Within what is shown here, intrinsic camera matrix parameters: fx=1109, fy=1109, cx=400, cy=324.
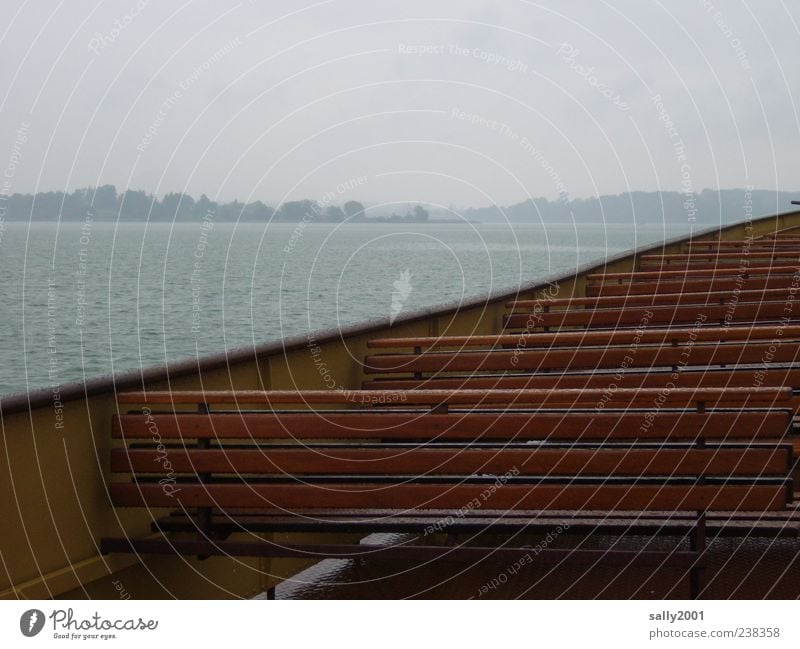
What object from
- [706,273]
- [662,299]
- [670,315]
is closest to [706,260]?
[706,273]

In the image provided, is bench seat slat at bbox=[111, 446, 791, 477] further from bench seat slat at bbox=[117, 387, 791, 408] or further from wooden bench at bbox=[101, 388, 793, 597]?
bench seat slat at bbox=[117, 387, 791, 408]

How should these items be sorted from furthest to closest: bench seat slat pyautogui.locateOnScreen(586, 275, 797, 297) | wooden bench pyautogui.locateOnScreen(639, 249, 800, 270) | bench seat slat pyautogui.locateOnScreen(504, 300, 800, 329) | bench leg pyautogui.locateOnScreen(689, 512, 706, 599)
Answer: wooden bench pyautogui.locateOnScreen(639, 249, 800, 270), bench seat slat pyautogui.locateOnScreen(586, 275, 797, 297), bench seat slat pyautogui.locateOnScreen(504, 300, 800, 329), bench leg pyautogui.locateOnScreen(689, 512, 706, 599)

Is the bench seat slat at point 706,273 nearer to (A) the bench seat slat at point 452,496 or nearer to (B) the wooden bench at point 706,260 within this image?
(B) the wooden bench at point 706,260

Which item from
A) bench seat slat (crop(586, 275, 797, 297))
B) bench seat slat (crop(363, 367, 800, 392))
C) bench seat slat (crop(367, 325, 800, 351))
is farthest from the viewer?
bench seat slat (crop(586, 275, 797, 297))

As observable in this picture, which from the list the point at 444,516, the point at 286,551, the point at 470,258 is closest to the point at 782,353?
the point at 444,516

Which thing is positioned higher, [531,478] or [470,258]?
[470,258]

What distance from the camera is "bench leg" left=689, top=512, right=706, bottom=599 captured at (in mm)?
4477

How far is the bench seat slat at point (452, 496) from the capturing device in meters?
4.38

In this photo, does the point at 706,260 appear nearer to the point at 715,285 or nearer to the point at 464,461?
the point at 715,285

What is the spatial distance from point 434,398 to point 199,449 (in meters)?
1.01

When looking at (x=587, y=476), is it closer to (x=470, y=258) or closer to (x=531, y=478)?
(x=531, y=478)

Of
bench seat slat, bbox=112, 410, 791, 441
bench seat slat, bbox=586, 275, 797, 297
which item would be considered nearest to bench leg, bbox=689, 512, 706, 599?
bench seat slat, bbox=112, 410, 791, 441

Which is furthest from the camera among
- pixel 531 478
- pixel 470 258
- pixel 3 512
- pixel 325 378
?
pixel 470 258

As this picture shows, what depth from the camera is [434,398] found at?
4660 millimetres
